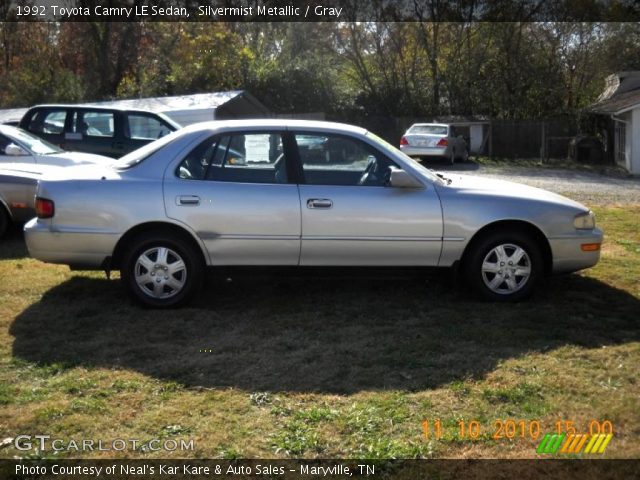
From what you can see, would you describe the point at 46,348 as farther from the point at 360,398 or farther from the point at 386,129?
the point at 386,129

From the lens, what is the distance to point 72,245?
5.96 metres

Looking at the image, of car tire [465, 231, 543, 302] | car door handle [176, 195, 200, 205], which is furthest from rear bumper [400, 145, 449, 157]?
car door handle [176, 195, 200, 205]

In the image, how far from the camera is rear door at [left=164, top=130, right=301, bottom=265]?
594 cm

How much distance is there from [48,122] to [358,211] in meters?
7.86

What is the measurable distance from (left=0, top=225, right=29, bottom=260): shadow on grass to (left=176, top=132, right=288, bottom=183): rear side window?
3.21m

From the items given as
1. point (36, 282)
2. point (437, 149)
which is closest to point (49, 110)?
point (36, 282)

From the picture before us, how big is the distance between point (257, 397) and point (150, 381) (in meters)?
0.73

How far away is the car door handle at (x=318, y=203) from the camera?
5977 millimetres

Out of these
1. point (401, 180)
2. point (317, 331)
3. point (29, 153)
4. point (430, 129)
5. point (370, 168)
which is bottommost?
point (317, 331)

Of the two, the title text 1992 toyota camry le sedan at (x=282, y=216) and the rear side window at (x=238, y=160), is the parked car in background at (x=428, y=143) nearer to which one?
the title text 1992 toyota camry le sedan at (x=282, y=216)

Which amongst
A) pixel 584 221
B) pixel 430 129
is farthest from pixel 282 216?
pixel 430 129

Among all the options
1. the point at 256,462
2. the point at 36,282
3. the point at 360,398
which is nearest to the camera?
the point at 256,462

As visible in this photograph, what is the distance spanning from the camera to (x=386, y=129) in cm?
3109
